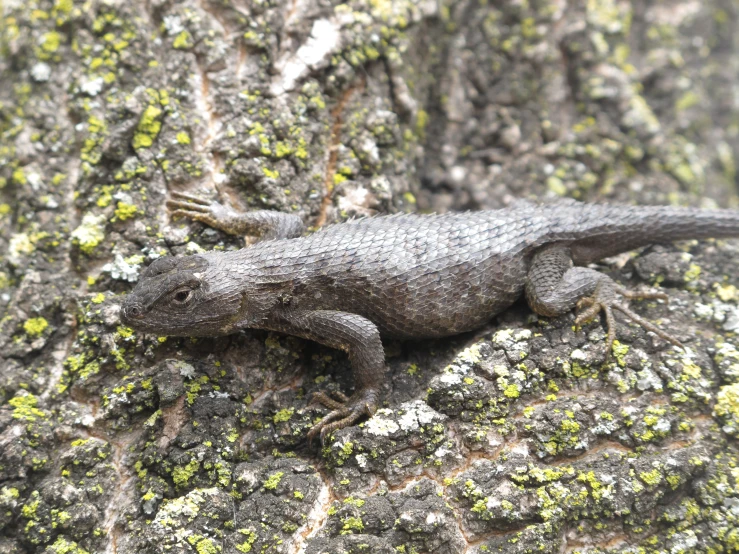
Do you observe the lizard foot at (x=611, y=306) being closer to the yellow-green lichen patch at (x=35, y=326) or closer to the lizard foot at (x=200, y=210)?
the lizard foot at (x=200, y=210)

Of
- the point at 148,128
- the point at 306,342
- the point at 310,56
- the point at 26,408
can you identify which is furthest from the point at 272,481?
the point at 310,56

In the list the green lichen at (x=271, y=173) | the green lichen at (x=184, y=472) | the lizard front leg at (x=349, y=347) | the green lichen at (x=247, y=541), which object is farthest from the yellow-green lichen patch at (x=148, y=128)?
the green lichen at (x=247, y=541)

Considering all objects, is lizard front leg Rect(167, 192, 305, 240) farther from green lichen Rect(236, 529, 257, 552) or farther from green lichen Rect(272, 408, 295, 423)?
green lichen Rect(236, 529, 257, 552)

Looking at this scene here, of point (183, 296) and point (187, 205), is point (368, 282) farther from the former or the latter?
point (187, 205)

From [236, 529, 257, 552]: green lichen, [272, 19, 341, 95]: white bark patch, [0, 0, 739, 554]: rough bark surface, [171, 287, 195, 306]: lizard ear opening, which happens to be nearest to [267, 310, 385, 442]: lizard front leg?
[0, 0, 739, 554]: rough bark surface

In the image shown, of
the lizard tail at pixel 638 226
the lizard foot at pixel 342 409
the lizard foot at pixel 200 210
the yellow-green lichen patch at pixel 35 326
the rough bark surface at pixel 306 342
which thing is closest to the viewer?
the rough bark surface at pixel 306 342

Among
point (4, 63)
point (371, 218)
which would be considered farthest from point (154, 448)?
point (4, 63)

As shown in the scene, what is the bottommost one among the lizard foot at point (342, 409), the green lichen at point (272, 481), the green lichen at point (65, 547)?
the green lichen at point (65, 547)

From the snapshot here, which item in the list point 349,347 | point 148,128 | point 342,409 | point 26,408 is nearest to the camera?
point 26,408
